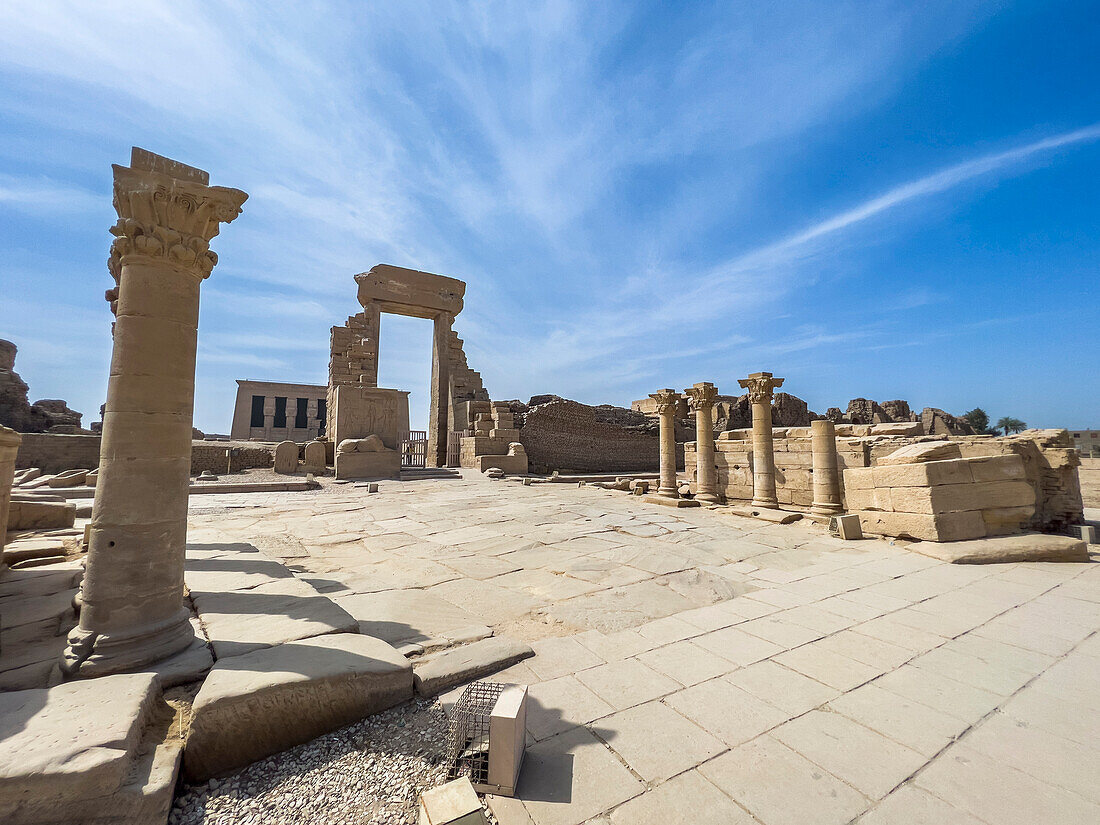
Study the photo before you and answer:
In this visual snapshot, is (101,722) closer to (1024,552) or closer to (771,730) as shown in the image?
(771,730)

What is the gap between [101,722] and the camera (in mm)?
1811

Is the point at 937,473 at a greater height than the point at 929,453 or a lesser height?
lesser

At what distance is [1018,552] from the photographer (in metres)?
5.60

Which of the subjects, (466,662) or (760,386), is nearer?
(466,662)

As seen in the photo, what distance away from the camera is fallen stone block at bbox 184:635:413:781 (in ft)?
6.46

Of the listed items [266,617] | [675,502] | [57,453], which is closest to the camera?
[266,617]

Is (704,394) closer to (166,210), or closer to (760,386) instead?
(760,386)

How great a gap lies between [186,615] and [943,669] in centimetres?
483

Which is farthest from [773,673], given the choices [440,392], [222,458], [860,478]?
[440,392]

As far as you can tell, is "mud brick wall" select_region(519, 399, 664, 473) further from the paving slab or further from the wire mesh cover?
the wire mesh cover

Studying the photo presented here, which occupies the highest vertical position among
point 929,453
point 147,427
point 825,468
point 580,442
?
point 580,442

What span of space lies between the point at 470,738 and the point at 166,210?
367 cm

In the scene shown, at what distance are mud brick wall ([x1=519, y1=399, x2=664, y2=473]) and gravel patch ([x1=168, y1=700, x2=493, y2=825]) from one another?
57.4 ft

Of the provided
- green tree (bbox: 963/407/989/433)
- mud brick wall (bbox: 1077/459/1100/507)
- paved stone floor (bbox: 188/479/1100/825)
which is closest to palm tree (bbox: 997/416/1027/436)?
green tree (bbox: 963/407/989/433)
